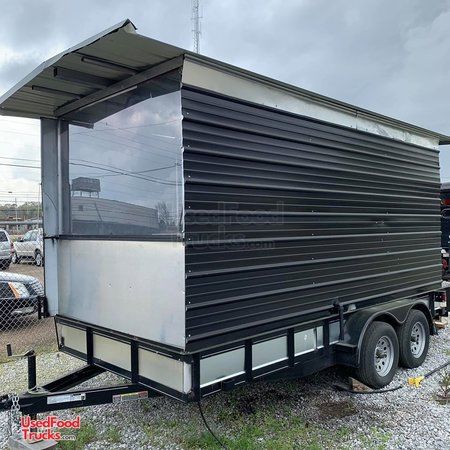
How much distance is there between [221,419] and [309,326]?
1048 millimetres

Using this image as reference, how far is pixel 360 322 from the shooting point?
394 cm

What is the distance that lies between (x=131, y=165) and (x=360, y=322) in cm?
245

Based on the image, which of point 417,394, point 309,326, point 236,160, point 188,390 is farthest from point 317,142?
point 417,394

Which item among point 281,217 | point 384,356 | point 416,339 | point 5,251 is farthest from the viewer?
point 5,251

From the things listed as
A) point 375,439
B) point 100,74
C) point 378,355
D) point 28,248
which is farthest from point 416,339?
point 28,248

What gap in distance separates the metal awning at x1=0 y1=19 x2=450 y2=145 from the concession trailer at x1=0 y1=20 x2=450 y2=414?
0.02m

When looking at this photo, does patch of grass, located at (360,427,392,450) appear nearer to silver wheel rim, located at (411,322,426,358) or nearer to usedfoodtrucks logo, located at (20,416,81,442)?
silver wheel rim, located at (411,322,426,358)

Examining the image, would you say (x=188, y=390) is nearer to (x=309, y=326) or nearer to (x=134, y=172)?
(x=309, y=326)

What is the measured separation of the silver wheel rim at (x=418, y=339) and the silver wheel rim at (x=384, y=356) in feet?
2.00

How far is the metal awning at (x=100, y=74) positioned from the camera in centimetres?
257

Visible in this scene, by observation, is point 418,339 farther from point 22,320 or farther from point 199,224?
point 22,320

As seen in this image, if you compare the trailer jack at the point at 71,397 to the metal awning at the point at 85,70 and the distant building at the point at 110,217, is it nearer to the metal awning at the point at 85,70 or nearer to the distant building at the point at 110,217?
the distant building at the point at 110,217

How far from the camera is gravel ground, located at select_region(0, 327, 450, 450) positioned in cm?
322

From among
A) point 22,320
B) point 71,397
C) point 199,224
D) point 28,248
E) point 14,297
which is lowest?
point 22,320
